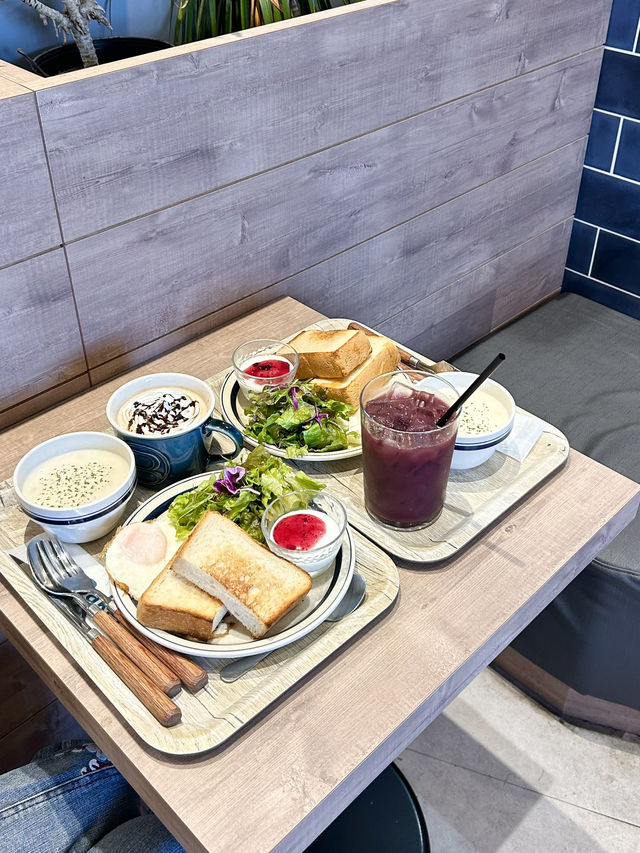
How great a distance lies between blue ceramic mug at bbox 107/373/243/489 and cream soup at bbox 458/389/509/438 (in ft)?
1.00

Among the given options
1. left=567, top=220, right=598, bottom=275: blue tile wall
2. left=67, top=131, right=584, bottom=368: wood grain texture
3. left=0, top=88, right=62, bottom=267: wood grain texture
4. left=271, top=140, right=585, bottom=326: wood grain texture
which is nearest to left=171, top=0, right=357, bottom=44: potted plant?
left=67, top=131, right=584, bottom=368: wood grain texture

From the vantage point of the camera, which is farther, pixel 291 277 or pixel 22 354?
pixel 291 277

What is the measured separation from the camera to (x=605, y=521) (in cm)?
105

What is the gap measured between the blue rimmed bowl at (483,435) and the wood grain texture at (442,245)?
1.77 ft

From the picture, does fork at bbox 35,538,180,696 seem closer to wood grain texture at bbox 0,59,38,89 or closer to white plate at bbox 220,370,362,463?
white plate at bbox 220,370,362,463

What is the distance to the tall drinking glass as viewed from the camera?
971mm

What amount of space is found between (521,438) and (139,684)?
61cm

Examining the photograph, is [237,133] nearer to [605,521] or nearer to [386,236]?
[386,236]

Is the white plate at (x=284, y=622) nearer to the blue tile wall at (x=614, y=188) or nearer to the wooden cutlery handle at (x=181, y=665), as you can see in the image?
the wooden cutlery handle at (x=181, y=665)

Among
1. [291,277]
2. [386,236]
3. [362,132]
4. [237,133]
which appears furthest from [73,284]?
[386,236]

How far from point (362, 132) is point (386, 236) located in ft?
0.85

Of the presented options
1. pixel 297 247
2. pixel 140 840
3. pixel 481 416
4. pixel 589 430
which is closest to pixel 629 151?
pixel 589 430

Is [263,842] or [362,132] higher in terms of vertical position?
[362,132]

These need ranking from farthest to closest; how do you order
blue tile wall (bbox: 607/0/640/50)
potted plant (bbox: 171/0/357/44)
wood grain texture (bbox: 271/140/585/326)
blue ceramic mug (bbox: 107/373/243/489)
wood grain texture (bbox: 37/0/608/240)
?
blue tile wall (bbox: 607/0/640/50) → wood grain texture (bbox: 271/140/585/326) → potted plant (bbox: 171/0/357/44) → wood grain texture (bbox: 37/0/608/240) → blue ceramic mug (bbox: 107/373/243/489)
